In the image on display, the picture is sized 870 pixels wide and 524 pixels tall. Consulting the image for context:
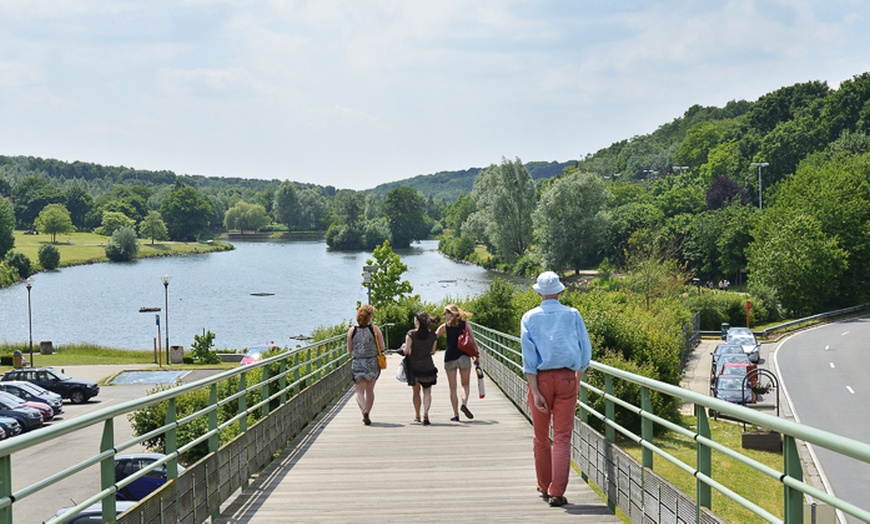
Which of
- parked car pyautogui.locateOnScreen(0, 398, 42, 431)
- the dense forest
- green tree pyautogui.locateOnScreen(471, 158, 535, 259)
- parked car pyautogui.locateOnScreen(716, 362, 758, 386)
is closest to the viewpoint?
parked car pyautogui.locateOnScreen(0, 398, 42, 431)

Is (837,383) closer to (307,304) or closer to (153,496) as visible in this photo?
(153,496)

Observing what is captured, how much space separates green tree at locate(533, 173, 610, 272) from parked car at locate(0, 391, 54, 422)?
2219 inches

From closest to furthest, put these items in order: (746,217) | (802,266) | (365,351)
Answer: (365,351) < (802,266) < (746,217)

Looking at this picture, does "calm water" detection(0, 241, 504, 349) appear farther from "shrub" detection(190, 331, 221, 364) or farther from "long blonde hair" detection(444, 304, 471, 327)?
"long blonde hair" detection(444, 304, 471, 327)

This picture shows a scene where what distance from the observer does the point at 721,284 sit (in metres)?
84.2

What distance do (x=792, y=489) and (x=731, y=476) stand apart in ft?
70.1

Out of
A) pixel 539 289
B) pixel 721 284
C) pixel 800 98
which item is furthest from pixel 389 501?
pixel 800 98

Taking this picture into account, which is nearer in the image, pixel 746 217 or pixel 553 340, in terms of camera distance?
pixel 553 340

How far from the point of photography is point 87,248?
161 m

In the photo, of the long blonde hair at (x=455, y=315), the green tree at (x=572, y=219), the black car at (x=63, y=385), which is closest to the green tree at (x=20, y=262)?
the green tree at (x=572, y=219)

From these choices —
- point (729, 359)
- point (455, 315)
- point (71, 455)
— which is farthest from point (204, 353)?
point (455, 315)

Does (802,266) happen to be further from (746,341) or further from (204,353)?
(204,353)

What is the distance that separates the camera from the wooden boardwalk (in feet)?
22.0

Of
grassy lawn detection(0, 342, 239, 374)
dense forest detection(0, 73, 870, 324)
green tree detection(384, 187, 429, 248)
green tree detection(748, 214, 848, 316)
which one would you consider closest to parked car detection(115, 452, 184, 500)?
grassy lawn detection(0, 342, 239, 374)
